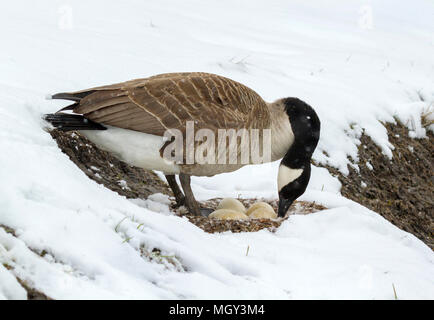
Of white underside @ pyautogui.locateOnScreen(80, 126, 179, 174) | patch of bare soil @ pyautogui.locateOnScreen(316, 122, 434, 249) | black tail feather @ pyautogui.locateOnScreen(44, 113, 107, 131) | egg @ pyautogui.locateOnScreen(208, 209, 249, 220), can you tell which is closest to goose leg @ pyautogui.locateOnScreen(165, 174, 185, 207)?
egg @ pyautogui.locateOnScreen(208, 209, 249, 220)

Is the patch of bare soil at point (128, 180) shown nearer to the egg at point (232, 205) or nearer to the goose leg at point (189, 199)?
the goose leg at point (189, 199)

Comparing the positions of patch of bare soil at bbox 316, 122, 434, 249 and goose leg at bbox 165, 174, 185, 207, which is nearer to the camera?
goose leg at bbox 165, 174, 185, 207

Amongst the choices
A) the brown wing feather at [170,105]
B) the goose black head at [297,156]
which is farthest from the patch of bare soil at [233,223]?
the brown wing feather at [170,105]

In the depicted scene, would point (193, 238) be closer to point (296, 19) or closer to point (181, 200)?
point (181, 200)

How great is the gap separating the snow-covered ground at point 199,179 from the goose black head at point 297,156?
0.41 meters

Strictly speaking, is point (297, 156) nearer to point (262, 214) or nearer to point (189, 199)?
point (262, 214)

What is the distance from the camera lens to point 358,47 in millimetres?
12023

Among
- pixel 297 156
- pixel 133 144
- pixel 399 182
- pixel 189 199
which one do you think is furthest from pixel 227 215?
pixel 399 182

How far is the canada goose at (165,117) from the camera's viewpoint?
15.2ft

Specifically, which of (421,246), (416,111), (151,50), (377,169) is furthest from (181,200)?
(416,111)

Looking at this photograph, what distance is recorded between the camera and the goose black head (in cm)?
530

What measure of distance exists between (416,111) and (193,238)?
629cm

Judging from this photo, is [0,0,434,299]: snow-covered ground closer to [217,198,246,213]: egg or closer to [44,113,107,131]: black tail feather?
[44,113,107,131]: black tail feather

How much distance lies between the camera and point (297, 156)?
5.37m
